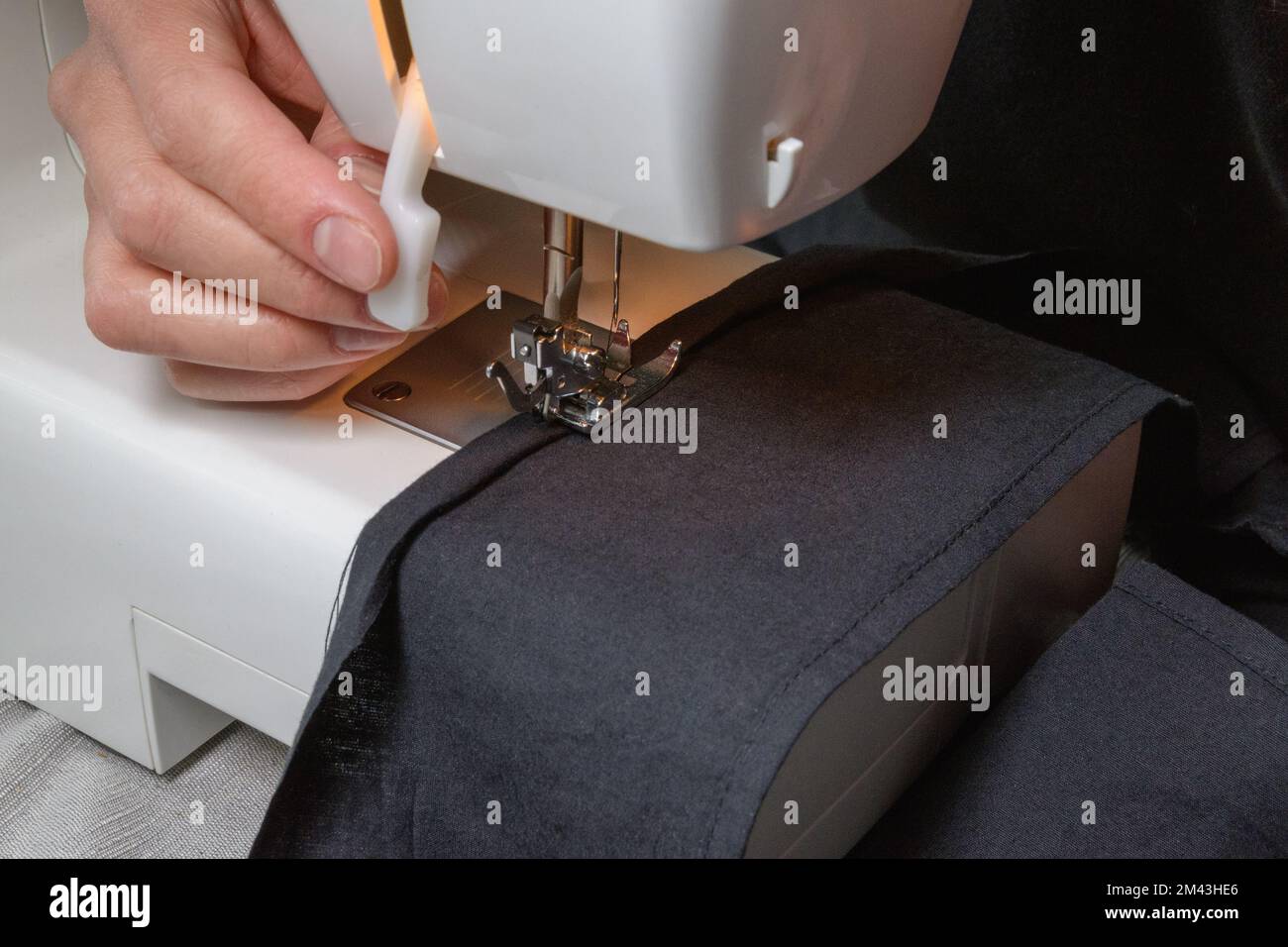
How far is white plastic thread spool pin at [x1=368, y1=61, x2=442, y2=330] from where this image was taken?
0.61 m

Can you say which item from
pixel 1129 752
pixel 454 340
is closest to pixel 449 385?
pixel 454 340

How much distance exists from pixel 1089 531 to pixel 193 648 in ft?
1.60

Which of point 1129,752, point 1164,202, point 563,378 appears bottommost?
point 1129,752

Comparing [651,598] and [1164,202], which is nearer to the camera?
[651,598]

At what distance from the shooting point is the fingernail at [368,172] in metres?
0.68

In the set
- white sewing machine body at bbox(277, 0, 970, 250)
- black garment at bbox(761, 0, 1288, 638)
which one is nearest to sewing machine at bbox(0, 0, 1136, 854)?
white sewing machine body at bbox(277, 0, 970, 250)

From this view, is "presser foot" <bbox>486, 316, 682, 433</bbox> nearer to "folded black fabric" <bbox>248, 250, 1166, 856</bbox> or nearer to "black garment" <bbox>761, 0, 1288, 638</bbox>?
"folded black fabric" <bbox>248, 250, 1166, 856</bbox>

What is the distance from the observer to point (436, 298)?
0.68 m

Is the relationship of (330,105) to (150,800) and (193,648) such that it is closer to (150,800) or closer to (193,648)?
(193,648)

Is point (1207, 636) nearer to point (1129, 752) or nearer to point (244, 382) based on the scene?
point (1129, 752)

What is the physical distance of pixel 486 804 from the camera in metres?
0.61

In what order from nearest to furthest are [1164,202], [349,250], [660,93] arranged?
[660,93]
[349,250]
[1164,202]

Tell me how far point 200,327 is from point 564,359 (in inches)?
7.1

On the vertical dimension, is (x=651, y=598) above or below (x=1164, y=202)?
below
